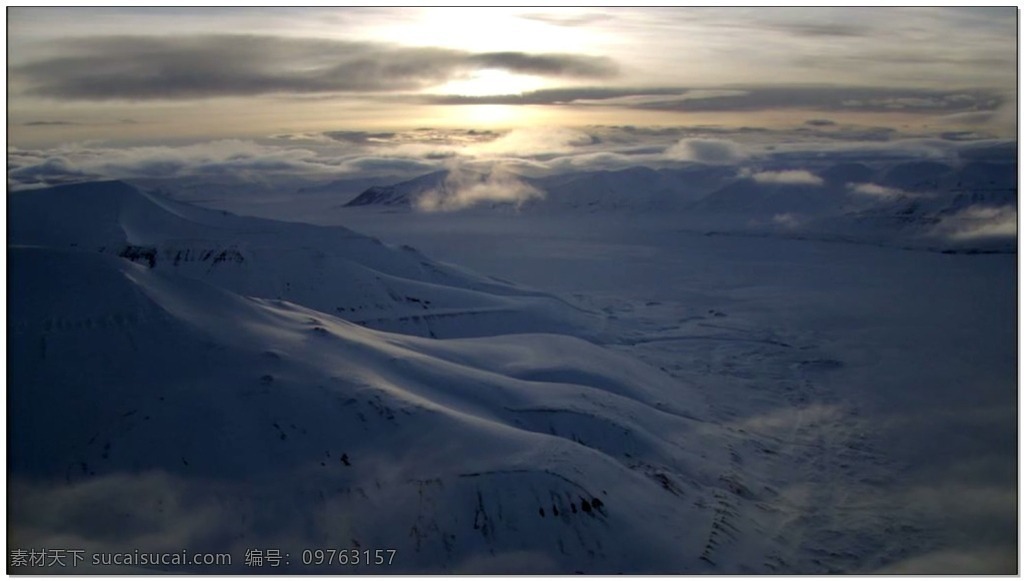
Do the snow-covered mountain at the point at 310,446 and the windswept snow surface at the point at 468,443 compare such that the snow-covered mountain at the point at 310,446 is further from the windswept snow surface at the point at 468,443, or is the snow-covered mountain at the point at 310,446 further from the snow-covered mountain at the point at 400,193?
the snow-covered mountain at the point at 400,193

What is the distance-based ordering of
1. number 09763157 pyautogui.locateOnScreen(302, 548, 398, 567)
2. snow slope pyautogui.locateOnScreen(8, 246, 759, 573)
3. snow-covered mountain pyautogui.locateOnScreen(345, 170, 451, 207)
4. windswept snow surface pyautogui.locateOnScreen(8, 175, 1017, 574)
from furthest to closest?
snow-covered mountain pyautogui.locateOnScreen(345, 170, 451, 207) → windswept snow surface pyautogui.locateOnScreen(8, 175, 1017, 574) → snow slope pyautogui.locateOnScreen(8, 246, 759, 573) → number 09763157 pyautogui.locateOnScreen(302, 548, 398, 567)

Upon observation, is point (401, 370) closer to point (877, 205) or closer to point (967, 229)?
point (967, 229)

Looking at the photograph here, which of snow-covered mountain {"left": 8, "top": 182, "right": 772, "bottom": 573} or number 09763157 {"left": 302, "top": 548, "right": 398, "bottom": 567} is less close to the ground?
snow-covered mountain {"left": 8, "top": 182, "right": 772, "bottom": 573}

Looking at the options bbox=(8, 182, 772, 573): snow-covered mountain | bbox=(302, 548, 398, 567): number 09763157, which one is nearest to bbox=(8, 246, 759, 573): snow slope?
bbox=(8, 182, 772, 573): snow-covered mountain

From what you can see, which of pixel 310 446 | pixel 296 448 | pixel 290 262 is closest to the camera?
pixel 296 448

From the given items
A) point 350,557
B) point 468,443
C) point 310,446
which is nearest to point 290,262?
point 310,446

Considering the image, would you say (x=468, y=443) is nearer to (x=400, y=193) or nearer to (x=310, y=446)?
(x=310, y=446)

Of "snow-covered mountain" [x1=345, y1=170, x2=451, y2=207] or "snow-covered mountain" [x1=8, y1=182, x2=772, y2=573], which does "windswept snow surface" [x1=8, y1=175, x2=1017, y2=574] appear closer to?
"snow-covered mountain" [x1=8, y1=182, x2=772, y2=573]
